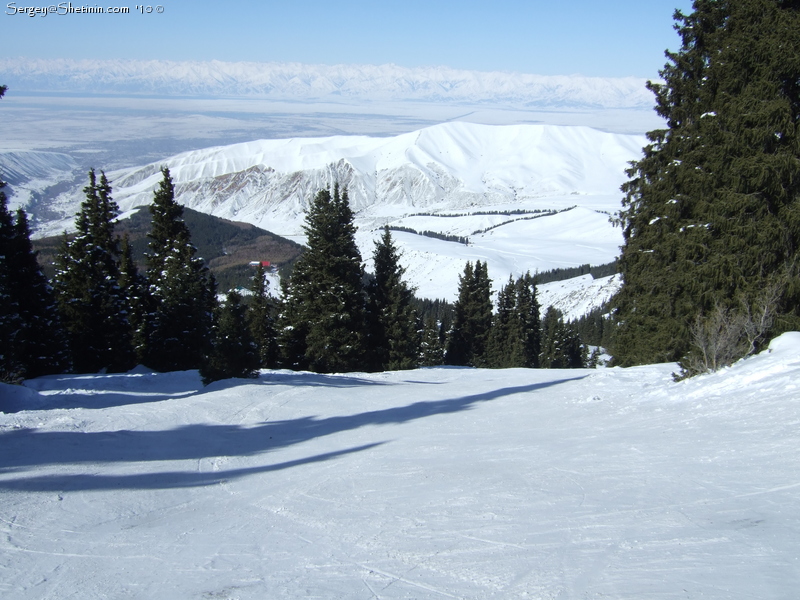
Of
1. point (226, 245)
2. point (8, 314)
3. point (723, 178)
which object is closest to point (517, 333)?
point (723, 178)

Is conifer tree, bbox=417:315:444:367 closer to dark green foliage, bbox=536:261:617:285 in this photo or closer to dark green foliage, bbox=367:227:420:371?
dark green foliage, bbox=367:227:420:371

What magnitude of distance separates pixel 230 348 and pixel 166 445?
7914 millimetres

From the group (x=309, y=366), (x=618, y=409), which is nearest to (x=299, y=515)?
(x=618, y=409)

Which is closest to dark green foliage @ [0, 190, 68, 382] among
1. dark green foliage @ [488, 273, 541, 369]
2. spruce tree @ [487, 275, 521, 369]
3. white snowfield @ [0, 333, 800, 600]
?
white snowfield @ [0, 333, 800, 600]

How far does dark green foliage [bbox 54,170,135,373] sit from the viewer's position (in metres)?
27.5

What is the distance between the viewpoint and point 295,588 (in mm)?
5066

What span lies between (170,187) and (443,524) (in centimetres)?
2924

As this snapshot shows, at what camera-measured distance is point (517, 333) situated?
4531 cm

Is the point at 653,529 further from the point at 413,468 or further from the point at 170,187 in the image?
the point at 170,187

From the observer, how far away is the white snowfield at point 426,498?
5027mm

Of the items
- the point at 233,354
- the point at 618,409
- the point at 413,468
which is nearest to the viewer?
the point at 413,468

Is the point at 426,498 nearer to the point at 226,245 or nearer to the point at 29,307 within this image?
the point at 29,307

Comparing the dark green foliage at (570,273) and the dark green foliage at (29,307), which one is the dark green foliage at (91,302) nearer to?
the dark green foliage at (29,307)

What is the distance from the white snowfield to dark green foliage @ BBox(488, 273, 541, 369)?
30368 mm
